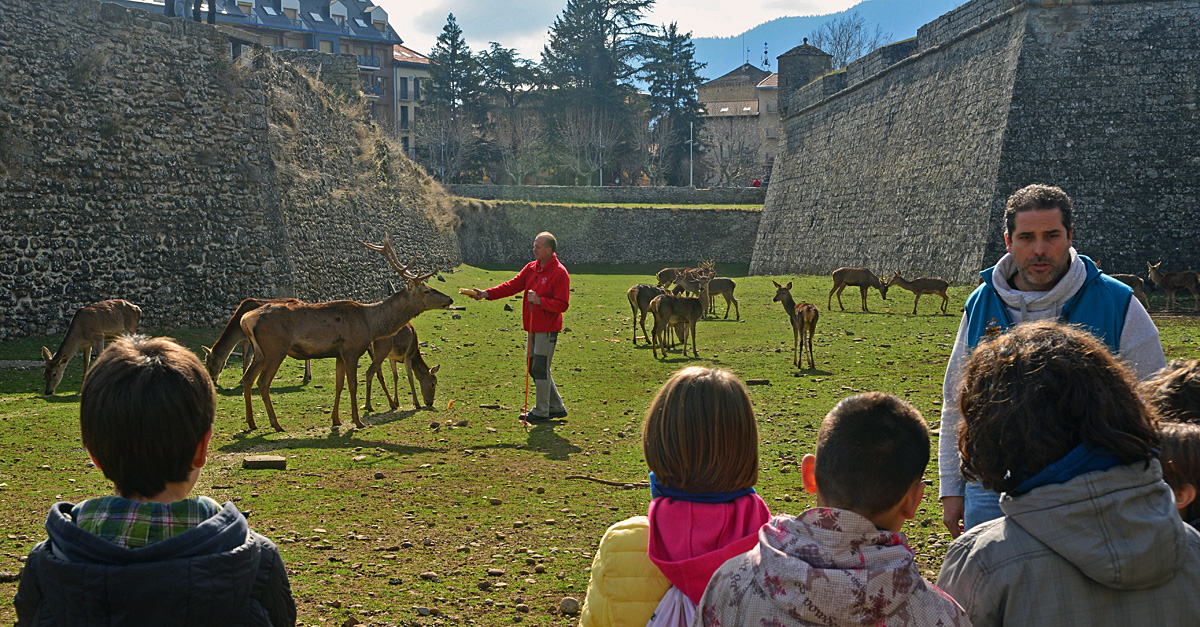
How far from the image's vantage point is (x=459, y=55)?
7344cm

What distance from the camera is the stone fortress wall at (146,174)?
53.8 ft

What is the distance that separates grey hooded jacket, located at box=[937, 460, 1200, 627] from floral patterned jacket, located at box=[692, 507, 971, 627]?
0.58ft

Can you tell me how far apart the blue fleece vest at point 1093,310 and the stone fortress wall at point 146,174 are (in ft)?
55.2

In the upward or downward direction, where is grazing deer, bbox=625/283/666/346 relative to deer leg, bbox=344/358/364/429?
upward

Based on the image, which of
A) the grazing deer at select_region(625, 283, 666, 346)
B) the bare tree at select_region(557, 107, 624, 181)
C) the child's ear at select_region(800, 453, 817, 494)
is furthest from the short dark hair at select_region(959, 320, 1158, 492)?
the bare tree at select_region(557, 107, 624, 181)

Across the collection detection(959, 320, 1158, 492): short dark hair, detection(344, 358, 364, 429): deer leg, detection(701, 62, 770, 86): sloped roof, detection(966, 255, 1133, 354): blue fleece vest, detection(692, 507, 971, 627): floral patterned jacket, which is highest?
detection(701, 62, 770, 86): sloped roof

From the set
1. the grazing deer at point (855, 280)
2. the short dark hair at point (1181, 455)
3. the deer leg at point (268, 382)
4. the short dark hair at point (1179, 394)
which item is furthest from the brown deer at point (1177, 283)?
the short dark hair at point (1181, 455)

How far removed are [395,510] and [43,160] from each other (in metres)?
13.8

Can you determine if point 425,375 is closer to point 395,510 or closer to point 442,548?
point 395,510

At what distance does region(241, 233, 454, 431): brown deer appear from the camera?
10.1m

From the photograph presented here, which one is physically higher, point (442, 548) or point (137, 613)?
point (137, 613)

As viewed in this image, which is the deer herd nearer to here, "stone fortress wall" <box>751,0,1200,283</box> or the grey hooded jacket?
the grey hooded jacket

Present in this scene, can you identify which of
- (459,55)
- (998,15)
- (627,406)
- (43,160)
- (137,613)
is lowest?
(627,406)

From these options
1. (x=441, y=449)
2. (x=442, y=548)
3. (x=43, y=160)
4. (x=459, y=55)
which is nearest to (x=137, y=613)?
(x=442, y=548)
